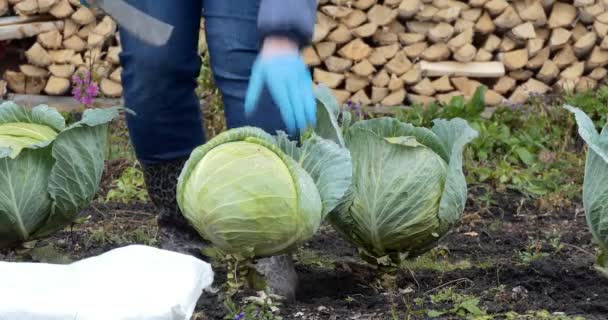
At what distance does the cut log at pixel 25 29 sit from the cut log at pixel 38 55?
7 centimetres

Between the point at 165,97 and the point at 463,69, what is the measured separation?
2718 mm

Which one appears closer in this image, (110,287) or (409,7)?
(110,287)

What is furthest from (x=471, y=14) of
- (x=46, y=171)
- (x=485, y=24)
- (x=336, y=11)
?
(x=46, y=171)

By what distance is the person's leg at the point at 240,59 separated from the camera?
3.11 m

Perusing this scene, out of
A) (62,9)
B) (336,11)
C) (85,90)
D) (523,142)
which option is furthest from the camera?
(62,9)

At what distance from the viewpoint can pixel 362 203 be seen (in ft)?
10.0

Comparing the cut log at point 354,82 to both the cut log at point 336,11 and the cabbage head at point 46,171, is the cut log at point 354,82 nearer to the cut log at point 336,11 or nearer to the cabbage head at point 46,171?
the cut log at point 336,11

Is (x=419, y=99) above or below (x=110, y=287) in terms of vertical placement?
below

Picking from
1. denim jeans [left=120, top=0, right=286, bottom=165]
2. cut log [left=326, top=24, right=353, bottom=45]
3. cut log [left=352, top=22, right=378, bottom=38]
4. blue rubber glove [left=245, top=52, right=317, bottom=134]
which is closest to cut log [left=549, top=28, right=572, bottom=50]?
cut log [left=352, top=22, right=378, bottom=38]

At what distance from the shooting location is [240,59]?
3.14 meters

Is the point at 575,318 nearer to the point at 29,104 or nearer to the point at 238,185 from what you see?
the point at 238,185

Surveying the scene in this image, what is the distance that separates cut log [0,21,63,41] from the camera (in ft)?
19.2

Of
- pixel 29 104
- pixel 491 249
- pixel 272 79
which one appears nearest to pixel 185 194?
pixel 272 79

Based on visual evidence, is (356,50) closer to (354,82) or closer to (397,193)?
(354,82)
